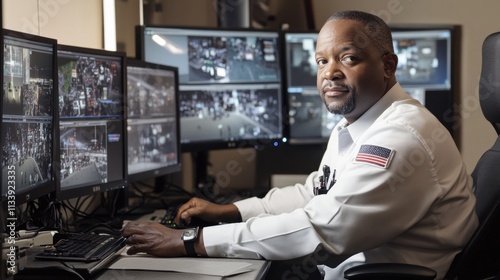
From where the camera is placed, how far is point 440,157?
1553 millimetres

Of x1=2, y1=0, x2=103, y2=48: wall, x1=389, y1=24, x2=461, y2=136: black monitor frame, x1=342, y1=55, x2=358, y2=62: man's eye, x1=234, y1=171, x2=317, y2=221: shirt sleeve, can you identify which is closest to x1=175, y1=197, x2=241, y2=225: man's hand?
x1=234, y1=171, x2=317, y2=221: shirt sleeve

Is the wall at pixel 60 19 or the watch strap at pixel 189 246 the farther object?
the wall at pixel 60 19

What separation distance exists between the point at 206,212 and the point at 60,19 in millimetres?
855

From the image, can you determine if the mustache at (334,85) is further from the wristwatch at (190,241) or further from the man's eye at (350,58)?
the wristwatch at (190,241)

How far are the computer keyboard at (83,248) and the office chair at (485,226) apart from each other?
56cm

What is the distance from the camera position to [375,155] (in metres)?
1.49

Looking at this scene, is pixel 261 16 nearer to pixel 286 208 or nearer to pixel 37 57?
pixel 286 208

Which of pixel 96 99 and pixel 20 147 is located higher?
pixel 96 99

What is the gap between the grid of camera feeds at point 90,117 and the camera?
1.83m

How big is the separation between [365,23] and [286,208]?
0.67 m

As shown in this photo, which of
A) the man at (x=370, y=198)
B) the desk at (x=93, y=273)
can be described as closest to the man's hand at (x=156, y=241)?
the man at (x=370, y=198)

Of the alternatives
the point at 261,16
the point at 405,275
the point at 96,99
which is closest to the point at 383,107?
the point at 405,275

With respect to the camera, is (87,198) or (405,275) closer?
(405,275)

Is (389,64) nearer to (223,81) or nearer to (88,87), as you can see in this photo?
(88,87)
